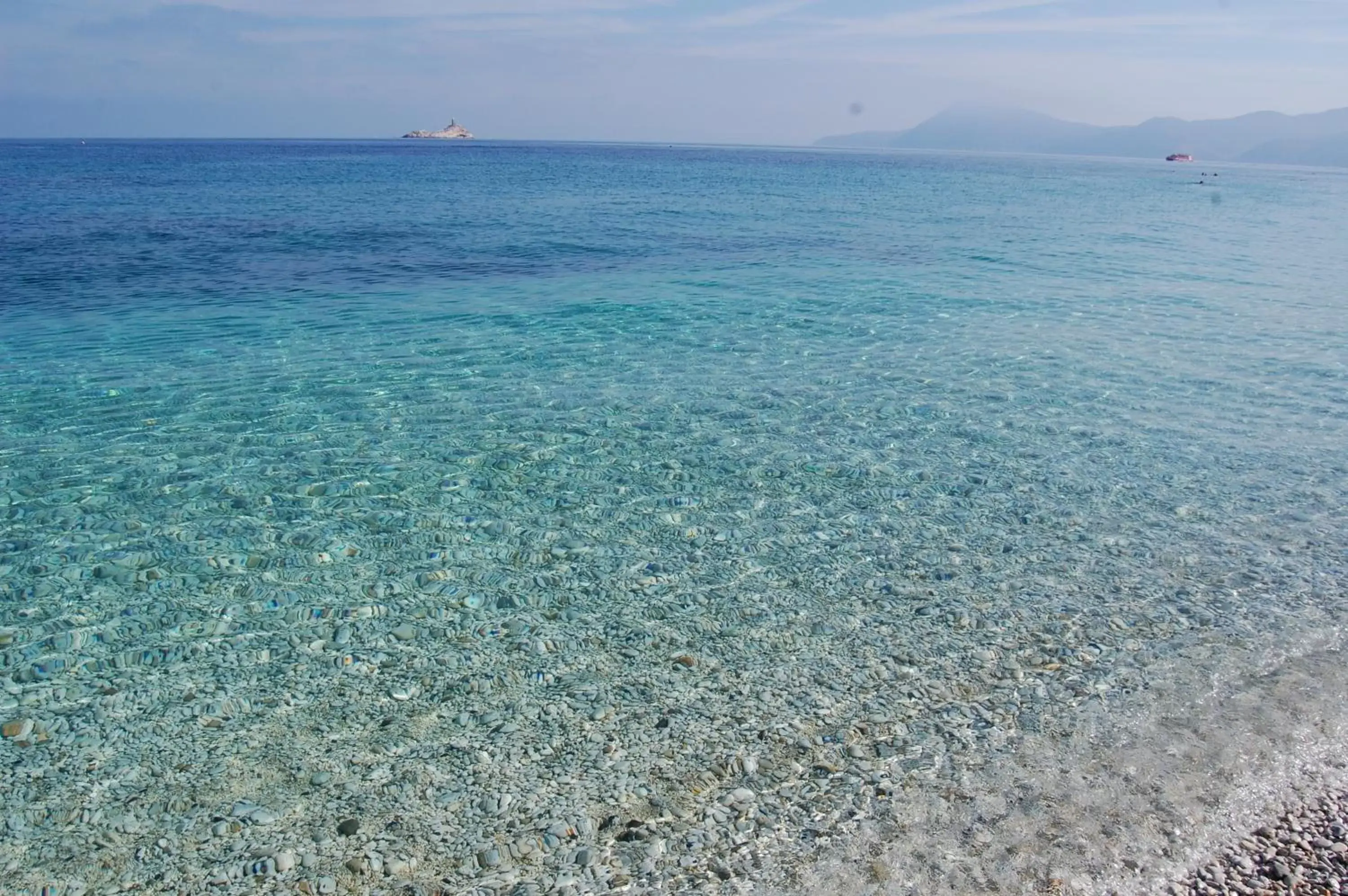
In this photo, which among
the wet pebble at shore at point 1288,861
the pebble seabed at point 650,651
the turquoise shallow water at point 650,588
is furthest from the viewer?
the turquoise shallow water at point 650,588

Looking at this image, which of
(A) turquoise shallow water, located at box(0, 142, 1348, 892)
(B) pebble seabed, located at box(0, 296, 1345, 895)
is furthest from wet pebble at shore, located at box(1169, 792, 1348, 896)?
(A) turquoise shallow water, located at box(0, 142, 1348, 892)

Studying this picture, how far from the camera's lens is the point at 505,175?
84312mm

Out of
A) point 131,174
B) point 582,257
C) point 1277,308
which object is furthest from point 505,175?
point 1277,308

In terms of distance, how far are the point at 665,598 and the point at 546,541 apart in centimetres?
174

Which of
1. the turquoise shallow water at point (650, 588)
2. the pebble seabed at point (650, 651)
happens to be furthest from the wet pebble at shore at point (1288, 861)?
the turquoise shallow water at point (650, 588)

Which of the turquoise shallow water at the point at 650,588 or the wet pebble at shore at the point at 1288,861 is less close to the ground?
the turquoise shallow water at the point at 650,588

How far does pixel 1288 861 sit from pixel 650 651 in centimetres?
438

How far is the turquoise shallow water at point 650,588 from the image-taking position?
5316 millimetres

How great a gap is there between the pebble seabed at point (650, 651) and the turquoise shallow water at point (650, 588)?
34 millimetres

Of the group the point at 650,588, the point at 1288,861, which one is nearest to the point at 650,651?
the point at 650,588

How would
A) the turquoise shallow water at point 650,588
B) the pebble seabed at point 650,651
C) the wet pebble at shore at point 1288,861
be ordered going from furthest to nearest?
the turquoise shallow water at point 650,588 < the pebble seabed at point 650,651 < the wet pebble at shore at point 1288,861

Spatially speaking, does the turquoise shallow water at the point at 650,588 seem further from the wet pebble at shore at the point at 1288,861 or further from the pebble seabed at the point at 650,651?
the wet pebble at shore at the point at 1288,861

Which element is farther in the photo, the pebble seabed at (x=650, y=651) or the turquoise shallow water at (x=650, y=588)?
the turquoise shallow water at (x=650, y=588)

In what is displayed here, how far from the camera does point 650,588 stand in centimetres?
820
